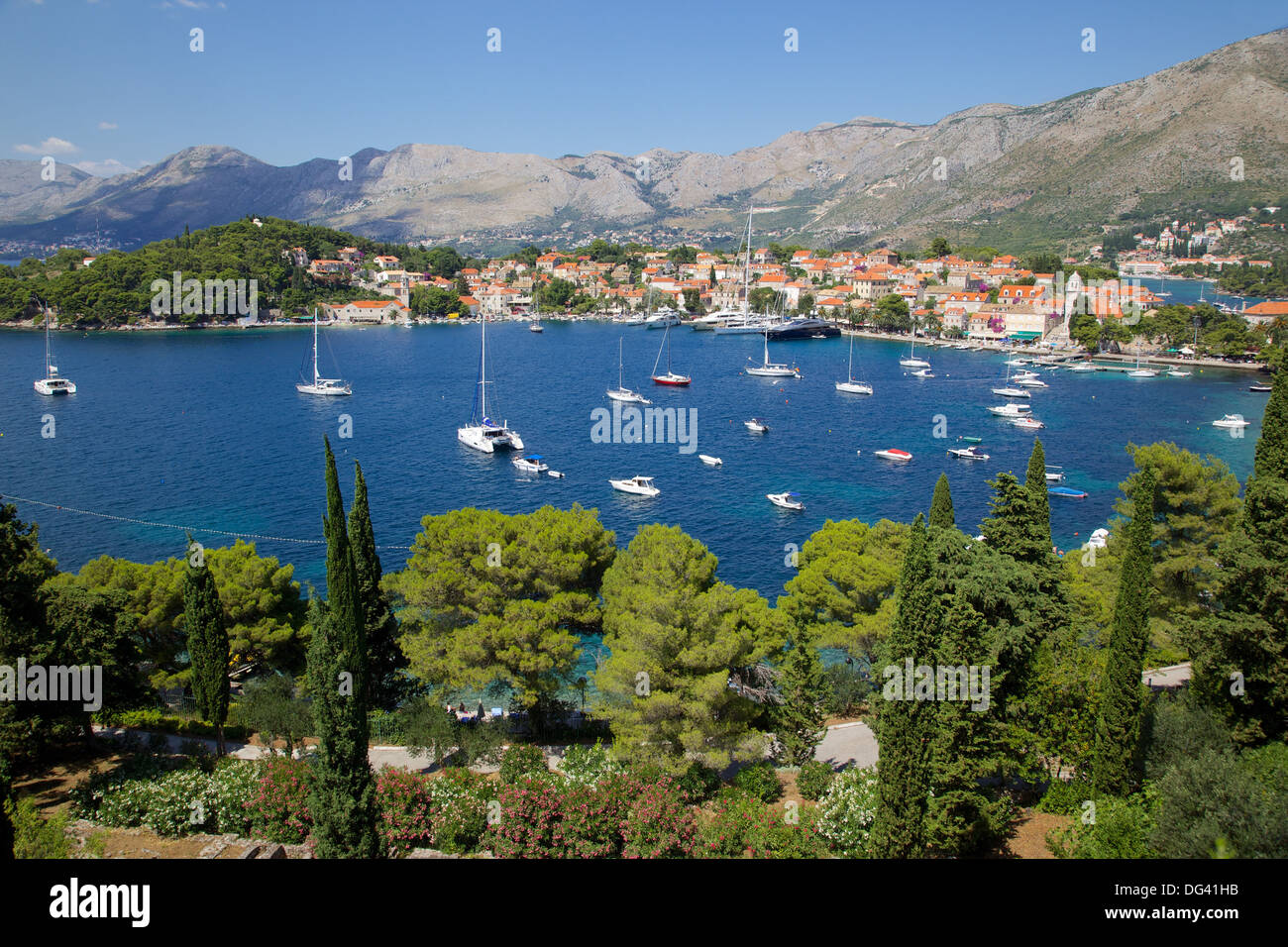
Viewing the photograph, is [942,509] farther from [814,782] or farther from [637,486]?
[637,486]

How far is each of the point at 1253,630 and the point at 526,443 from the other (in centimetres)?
3440

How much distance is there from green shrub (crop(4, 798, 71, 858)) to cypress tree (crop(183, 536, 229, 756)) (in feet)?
12.5

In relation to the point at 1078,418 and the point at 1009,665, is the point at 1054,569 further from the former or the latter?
the point at 1078,418

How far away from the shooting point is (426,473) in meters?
35.8

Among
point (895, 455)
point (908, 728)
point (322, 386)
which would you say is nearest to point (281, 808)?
point (908, 728)

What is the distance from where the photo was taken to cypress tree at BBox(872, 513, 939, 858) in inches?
355

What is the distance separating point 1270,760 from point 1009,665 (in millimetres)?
3122

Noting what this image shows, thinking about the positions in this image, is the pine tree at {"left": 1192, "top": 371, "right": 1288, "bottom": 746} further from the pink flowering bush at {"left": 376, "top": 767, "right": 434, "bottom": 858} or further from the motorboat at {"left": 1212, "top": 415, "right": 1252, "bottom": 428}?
the motorboat at {"left": 1212, "top": 415, "right": 1252, "bottom": 428}

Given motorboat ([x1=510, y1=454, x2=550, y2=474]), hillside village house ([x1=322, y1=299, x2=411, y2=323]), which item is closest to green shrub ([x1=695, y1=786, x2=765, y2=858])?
→ motorboat ([x1=510, y1=454, x2=550, y2=474])

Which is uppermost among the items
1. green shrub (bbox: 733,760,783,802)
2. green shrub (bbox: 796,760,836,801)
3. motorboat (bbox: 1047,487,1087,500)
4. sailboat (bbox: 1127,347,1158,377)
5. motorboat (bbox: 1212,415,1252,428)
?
sailboat (bbox: 1127,347,1158,377)

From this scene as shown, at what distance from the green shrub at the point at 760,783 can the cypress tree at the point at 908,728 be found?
7.28ft

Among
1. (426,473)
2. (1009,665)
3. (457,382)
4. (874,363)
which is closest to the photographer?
(1009,665)

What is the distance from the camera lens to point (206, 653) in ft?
41.3
